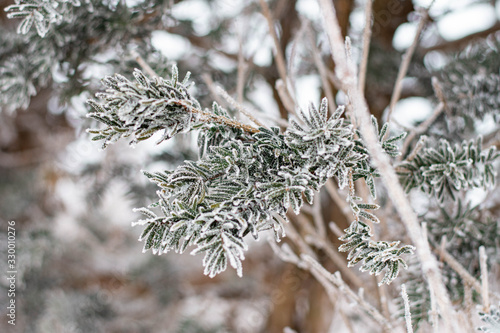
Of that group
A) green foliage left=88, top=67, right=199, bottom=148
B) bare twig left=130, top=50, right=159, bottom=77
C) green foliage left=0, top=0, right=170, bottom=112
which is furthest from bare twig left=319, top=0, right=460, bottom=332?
green foliage left=0, top=0, right=170, bottom=112

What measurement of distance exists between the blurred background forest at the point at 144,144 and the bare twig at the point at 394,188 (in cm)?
5

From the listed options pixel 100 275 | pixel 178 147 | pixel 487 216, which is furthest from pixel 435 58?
pixel 100 275

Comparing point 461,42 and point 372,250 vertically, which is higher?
point 372,250

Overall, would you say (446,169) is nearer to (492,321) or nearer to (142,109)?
(492,321)

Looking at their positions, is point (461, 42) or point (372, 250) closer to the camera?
point (372, 250)

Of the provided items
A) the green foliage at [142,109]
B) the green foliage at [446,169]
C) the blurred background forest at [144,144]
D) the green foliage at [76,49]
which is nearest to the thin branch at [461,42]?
the blurred background forest at [144,144]

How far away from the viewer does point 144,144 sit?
204cm

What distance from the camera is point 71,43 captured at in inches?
31.2

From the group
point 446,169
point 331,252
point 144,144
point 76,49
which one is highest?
point 76,49

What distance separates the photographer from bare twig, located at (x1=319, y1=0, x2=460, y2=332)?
366 millimetres

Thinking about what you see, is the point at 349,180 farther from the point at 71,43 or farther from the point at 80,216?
the point at 80,216

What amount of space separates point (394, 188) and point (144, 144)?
5.94ft

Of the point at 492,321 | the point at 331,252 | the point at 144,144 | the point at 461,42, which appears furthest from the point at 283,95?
the point at 144,144

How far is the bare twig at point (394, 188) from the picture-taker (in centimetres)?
37
